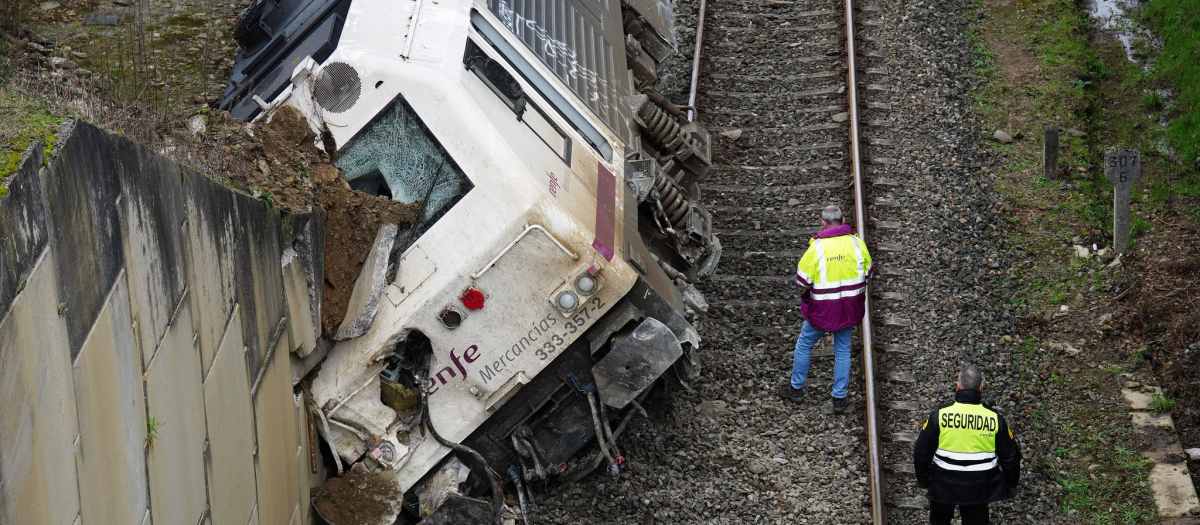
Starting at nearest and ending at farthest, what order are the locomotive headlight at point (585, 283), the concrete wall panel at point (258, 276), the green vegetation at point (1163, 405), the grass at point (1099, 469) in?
the concrete wall panel at point (258, 276)
the locomotive headlight at point (585, 283)
the grass at point (1099, 469)
the green vegetation at point (1163, 405)

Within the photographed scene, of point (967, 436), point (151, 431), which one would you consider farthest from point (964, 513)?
point (151, 431)

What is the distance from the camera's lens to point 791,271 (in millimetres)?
8828

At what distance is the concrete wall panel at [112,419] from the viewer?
3.65 metres

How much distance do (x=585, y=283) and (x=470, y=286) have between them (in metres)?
0.63

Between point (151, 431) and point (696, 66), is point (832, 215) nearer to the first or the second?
point (696, 66)

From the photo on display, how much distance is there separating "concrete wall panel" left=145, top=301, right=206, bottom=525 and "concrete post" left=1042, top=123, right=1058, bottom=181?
7.54m

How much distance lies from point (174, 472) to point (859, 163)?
6.56 meters

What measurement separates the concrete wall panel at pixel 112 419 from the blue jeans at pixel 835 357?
4347 mm

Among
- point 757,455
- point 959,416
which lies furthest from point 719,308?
point 959,416

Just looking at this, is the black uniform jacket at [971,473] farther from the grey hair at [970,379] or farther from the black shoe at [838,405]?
the black shoe at [838,405]

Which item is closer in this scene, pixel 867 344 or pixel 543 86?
pixel 543 86

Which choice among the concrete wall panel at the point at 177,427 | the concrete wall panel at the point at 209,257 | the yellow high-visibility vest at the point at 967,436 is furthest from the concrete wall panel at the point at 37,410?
the yellow high-visibility vest at the point at 967,436

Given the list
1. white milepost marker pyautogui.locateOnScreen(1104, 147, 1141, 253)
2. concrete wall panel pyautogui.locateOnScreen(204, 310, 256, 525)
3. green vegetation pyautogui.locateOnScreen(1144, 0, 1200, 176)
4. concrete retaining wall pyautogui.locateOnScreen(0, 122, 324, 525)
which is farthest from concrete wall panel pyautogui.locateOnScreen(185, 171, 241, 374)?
green vegetation pyautogui.locateOnScreen(1144, 0, 1200, 176)

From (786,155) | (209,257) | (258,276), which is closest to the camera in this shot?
(209,257)
